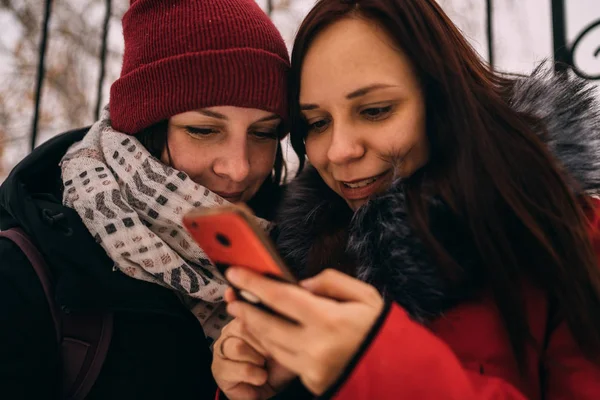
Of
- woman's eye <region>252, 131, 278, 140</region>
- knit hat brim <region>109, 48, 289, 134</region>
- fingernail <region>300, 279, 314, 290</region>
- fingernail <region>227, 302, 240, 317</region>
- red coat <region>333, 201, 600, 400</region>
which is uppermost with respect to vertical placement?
knit hat brim <region>109, 48, 289, 134</region>

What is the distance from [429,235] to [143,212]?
0.95 m

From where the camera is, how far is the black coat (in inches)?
48.1

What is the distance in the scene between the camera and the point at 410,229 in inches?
44.1

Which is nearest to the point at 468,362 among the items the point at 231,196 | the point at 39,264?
the point at 231,196

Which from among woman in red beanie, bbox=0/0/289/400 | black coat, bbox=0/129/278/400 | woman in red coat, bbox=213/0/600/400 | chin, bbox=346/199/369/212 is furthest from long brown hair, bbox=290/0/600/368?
black coat, bbox=0/129/278/400

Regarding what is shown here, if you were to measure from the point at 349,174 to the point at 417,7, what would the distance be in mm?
534

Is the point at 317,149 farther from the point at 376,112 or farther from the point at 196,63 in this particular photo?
the point at 196,63

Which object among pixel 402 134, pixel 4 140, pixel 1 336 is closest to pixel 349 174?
pixel 402 134

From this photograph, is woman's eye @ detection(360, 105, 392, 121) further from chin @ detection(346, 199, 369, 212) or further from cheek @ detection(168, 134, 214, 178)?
cheek @ detection(168, 134, 214, 178)

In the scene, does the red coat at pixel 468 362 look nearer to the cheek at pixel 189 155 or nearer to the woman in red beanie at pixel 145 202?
the woman in red beanie at pixel 145 202

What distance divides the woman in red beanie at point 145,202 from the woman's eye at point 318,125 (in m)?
0.16

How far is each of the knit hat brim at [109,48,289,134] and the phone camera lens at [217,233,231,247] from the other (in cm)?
85

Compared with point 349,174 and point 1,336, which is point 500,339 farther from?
point 1,336

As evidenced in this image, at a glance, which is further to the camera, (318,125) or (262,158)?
(262,158)
